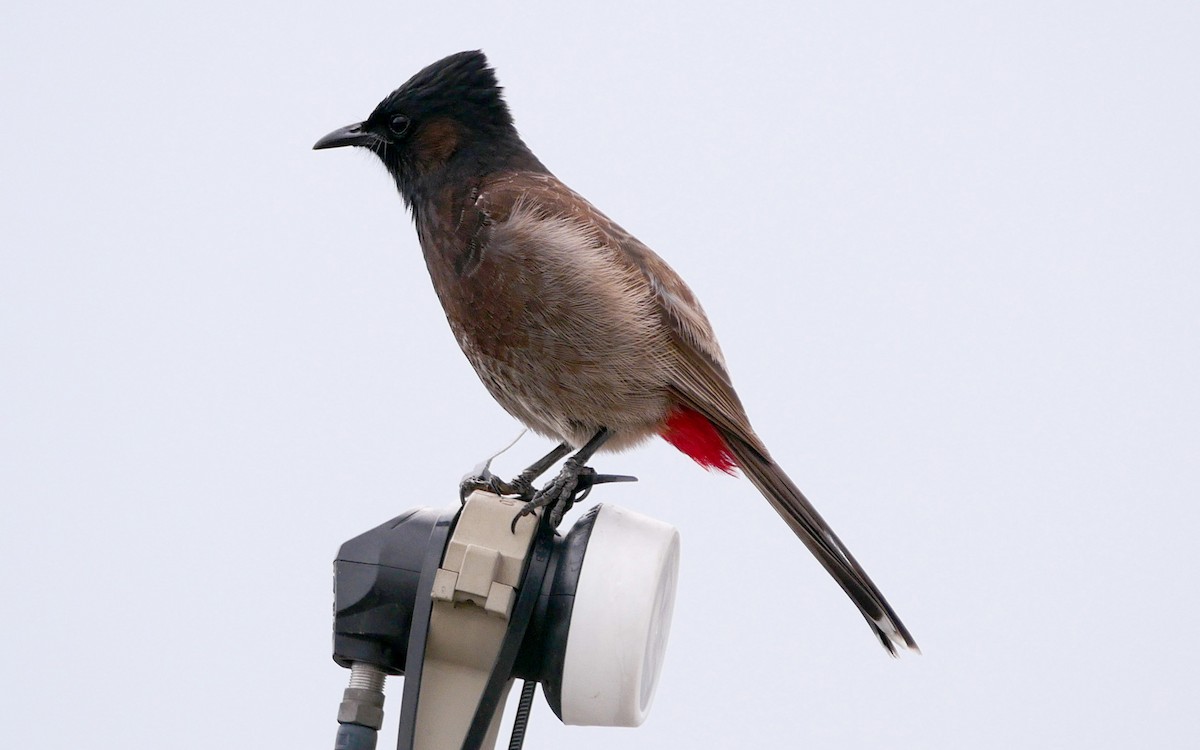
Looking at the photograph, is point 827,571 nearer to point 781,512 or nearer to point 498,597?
point 781,512

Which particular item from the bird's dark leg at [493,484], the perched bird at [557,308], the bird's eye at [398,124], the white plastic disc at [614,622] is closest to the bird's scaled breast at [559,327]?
the perched bird at [557,308]

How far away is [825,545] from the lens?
9.04 ft

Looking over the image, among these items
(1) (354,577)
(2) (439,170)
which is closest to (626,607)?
(1) (354,577)

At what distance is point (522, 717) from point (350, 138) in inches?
69.3

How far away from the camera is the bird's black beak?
3168mm

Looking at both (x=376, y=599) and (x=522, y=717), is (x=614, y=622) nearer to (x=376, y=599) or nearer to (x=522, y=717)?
(x=522, y=717)

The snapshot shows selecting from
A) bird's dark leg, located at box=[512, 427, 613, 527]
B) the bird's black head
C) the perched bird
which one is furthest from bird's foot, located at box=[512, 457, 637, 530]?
the bird's black head

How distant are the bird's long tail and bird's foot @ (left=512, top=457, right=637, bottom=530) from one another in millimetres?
488

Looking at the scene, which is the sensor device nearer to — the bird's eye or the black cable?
the black cable

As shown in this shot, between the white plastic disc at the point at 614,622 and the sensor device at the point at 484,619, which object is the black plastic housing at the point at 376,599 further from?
the white plastic disc at the point at 614,622

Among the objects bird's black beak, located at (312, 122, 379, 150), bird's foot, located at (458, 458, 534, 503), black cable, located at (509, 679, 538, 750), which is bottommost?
black cable, located at (509, 679, 538, 750)

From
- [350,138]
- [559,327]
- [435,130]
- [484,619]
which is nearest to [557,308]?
[559,327]

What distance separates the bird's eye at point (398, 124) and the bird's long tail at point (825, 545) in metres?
1.29

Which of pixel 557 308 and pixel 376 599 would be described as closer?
pixel 376 599
